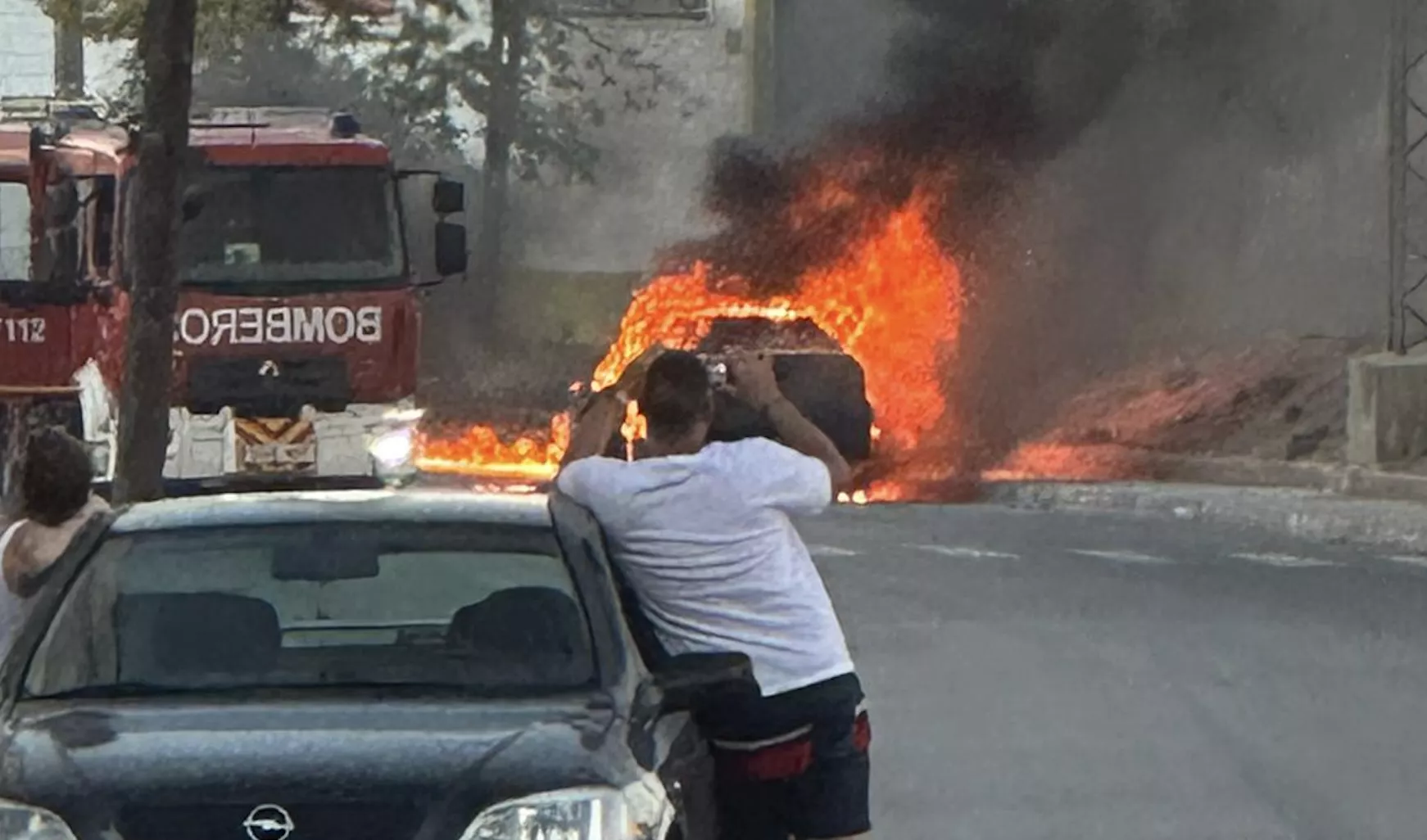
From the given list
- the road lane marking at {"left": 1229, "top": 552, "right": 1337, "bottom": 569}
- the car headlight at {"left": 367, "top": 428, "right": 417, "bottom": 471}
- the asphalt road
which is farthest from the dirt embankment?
the car headlight at {"left": 367, "top": 428, "right": 417, "bottom": 471}

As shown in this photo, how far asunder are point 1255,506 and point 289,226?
8781mm

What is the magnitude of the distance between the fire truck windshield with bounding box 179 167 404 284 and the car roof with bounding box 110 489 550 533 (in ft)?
37.1

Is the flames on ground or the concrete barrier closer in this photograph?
the concrete barrier

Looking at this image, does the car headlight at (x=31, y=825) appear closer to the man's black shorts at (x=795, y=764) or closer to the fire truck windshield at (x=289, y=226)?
the man's black shorts at (x=795, y=764)

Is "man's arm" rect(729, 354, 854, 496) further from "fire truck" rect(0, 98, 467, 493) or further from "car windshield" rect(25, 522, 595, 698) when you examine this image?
"fire truck" rect(0, 98, 467, 493)

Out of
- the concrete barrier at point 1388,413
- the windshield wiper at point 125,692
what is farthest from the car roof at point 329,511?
the concrete barrier at point 1388,413

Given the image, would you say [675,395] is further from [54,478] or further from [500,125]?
[500,125]

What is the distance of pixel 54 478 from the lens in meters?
6.68

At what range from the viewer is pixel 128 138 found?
17.5 metres

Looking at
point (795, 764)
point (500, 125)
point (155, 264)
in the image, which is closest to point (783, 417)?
point (795, 764)

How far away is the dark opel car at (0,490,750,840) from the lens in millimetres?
5145

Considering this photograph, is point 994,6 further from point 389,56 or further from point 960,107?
point 389,56

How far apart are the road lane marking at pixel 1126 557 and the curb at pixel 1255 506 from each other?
6.75 feet

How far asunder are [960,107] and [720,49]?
9.09m
